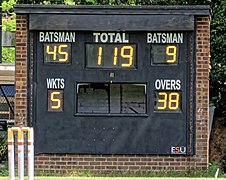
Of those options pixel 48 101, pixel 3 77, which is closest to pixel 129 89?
pixel 48 101

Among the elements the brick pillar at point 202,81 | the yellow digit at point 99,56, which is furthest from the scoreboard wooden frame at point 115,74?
the brick pillar at point 202,81

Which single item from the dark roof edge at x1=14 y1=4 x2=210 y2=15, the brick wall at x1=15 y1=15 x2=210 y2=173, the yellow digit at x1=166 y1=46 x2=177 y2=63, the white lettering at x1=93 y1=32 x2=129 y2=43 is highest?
the dark roof edge at x1=14 y1=4 x2=210 y2=15

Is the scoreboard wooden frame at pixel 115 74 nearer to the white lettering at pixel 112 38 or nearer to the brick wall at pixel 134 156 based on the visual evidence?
the white lettering at pixel 112 38

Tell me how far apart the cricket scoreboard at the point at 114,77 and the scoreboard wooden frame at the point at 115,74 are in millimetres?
21

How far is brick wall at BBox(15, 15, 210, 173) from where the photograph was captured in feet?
49.9

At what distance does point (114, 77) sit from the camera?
15023mm

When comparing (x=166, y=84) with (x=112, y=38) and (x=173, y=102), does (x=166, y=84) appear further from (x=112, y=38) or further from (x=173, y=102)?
(x=112, y=38)

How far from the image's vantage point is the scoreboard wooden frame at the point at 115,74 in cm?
1505

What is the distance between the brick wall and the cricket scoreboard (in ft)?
0.65

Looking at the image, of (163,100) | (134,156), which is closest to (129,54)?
(163,100)

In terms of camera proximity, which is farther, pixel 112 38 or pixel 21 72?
pixel 21 72

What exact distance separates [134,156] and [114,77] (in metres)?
1.80

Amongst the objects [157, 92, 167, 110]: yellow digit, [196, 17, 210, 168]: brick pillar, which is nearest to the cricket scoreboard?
[157, 92, 167, 110]: yellow digit

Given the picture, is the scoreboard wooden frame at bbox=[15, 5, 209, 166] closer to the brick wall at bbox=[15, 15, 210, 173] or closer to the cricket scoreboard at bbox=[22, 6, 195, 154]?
the cricket scoreboard at bbox=[22, 6, 195, 154]
